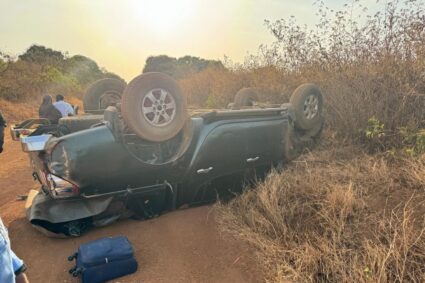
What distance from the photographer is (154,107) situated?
3.90 m

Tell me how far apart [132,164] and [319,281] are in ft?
Answer: 6.82

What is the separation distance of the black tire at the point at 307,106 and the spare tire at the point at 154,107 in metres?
1.95

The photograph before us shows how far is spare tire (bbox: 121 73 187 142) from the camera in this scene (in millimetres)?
3717

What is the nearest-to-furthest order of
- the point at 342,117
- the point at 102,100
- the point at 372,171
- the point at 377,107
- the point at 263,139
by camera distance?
the point at 372,171, the point at 263,139, the point at 102,100, the point at 377,107, the point at 342,117

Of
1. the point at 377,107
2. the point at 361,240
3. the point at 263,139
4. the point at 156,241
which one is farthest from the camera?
the point at 377,107

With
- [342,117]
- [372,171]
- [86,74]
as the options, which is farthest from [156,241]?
[86,74]

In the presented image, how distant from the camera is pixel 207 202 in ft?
15.0

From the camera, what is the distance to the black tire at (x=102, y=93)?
18.5 feet

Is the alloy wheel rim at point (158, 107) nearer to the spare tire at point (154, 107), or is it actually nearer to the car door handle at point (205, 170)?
the spare tire at point (154, 107)

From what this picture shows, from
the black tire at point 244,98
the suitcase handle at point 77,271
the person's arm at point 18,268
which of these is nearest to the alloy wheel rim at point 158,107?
the suitcase handle at point 77,271

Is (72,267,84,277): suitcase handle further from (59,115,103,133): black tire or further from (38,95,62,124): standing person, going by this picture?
(38,95,62,124): standing person

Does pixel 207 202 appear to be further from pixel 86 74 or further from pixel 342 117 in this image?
pixel 86 74

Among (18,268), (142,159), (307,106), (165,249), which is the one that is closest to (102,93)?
(142,159)

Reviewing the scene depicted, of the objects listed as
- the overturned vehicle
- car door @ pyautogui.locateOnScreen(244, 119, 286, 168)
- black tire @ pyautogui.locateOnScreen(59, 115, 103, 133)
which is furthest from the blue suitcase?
car door @ pyautogui.locateOnScreen(244, 119, 286, 168)
